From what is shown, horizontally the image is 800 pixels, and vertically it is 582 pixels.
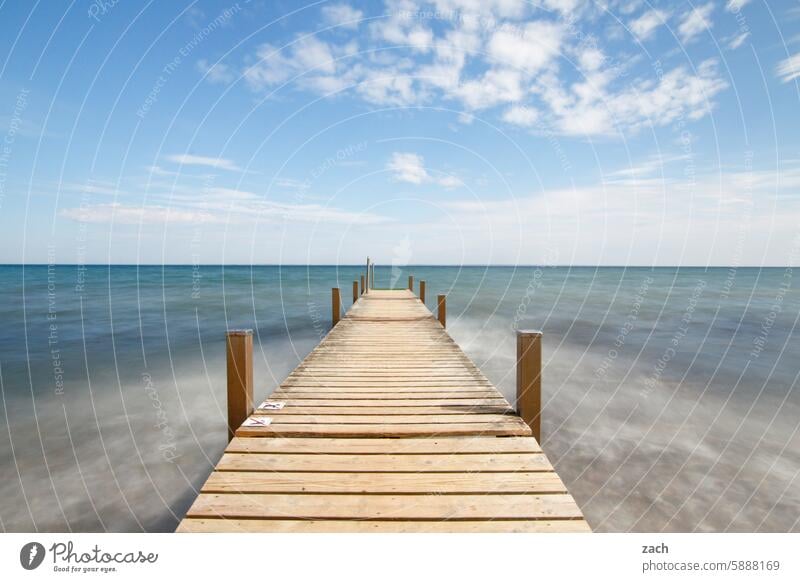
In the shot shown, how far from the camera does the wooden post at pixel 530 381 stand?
14.4ft

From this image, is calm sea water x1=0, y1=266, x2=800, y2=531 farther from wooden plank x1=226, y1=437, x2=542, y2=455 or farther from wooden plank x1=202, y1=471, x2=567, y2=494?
wooden plank x1=202, y1=471, x2=567, y2=494

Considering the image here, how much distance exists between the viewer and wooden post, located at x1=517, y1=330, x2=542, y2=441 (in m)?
4.39

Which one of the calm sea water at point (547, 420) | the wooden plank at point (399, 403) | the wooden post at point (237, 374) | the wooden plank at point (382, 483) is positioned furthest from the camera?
the calm sea water at point (547, 420)

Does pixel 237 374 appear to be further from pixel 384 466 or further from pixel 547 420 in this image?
pixel 547 420

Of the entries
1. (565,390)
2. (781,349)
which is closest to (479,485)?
(565,390)

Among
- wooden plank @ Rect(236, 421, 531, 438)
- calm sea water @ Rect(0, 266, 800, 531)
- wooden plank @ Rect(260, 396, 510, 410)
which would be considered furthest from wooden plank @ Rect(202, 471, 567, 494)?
calm sea water @ Rect(0, 266, 800, 531)

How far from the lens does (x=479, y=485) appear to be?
327 cm

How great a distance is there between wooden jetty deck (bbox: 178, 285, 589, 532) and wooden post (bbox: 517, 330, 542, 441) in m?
0.17

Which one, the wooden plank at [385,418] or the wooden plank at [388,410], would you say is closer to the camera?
the wooden plank at [385,418]
